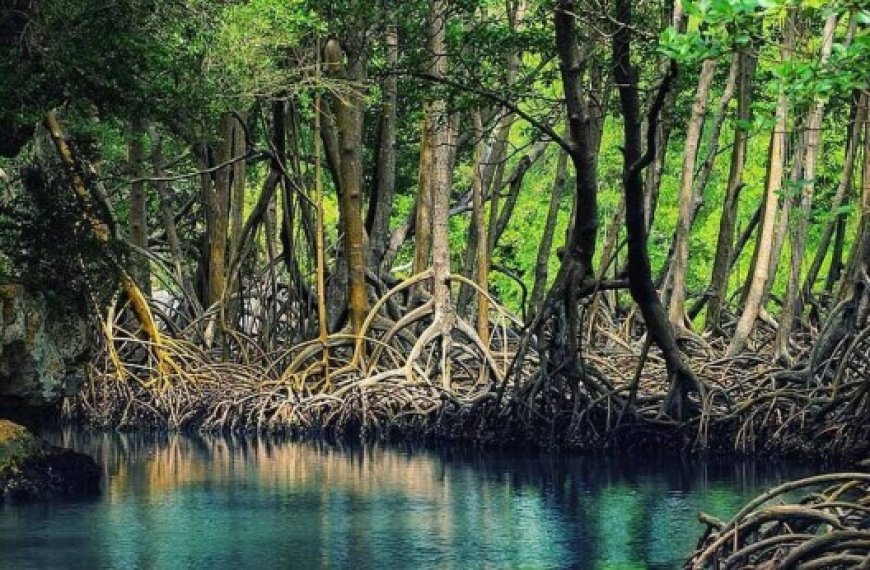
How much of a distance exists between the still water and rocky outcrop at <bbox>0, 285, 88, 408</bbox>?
101 cm

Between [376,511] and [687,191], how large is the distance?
5933mm

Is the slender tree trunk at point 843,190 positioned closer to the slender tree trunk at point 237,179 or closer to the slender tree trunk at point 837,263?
the slender tree trunk at point 837,263

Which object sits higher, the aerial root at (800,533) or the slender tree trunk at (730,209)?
the slender tree trunk at (730,209)

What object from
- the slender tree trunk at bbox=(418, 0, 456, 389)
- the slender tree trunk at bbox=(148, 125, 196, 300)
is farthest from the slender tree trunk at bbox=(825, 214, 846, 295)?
the slender tree trunk at bbox=(148, 125, 196, 300)

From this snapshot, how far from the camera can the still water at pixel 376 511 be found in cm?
1118

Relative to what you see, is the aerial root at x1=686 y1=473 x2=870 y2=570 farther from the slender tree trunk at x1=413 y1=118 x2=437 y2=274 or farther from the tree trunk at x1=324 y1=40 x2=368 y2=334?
the slender tree trunk at x1=413 y1=118 x2=437 y2=274

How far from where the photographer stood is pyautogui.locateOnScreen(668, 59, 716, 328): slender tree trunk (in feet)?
56.4

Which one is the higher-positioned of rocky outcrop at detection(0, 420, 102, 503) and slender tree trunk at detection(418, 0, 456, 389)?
slender tree trunk at detection(418, 0, 456, 389)

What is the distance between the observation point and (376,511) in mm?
13281

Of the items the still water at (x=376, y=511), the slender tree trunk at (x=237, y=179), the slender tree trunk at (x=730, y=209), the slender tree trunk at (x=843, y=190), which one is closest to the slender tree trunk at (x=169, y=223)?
the slender tree trunk at (x=237, y=179)

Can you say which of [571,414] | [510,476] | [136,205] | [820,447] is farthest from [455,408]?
[136,205]

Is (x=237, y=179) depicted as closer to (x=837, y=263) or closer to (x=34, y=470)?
(x=837, y=263)

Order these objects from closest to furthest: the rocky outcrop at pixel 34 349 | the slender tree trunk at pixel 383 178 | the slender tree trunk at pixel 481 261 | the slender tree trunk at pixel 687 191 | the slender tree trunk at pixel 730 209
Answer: the rocky outcrop at pixel 34 349
the slender tree trunk at pixel 687 191
the slender tree trunk at pixel 730 209
the slender tree trunk at pixel 481 261
the slender tree trunk at pixel 383 178

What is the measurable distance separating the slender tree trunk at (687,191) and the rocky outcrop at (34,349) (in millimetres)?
5976
